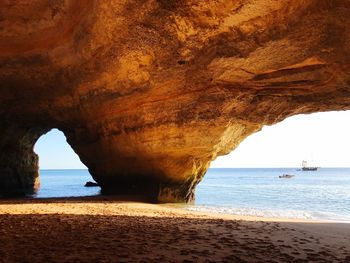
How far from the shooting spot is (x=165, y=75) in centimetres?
1280

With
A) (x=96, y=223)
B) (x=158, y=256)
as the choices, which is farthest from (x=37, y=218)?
(x=158, y=256)

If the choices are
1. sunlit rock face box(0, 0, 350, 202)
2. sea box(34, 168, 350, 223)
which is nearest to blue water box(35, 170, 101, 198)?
sea box(34, 168, 350, 223)

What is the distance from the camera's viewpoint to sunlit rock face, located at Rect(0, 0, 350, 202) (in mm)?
9883

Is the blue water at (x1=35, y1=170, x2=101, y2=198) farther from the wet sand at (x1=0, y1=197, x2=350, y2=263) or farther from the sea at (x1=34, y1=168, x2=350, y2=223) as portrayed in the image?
the wet sand at (x1=0, y1=197, x2=350, y2=263)

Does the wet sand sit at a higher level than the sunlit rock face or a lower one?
lower

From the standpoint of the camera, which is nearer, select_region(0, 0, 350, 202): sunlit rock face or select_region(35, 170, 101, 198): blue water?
select_region(0, 0, 350, 202): sunlit rock face

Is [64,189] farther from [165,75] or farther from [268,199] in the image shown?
[165,75]

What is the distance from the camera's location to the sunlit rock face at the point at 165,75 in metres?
9.88

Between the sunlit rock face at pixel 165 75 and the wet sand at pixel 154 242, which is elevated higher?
the sunlit rock face at pixel 165 75

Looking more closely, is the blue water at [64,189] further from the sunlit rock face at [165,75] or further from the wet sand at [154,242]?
the wet sand at [154,242]

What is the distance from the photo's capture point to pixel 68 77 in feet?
47.6

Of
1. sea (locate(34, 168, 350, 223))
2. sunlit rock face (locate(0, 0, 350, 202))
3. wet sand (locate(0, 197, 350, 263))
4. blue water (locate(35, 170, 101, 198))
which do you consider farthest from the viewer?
blue water (locate(35, 170, 101, 198))

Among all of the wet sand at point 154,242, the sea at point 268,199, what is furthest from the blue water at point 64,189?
the wet sand at point 154,242

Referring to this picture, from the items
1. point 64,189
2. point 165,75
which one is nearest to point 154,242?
point 165,75
